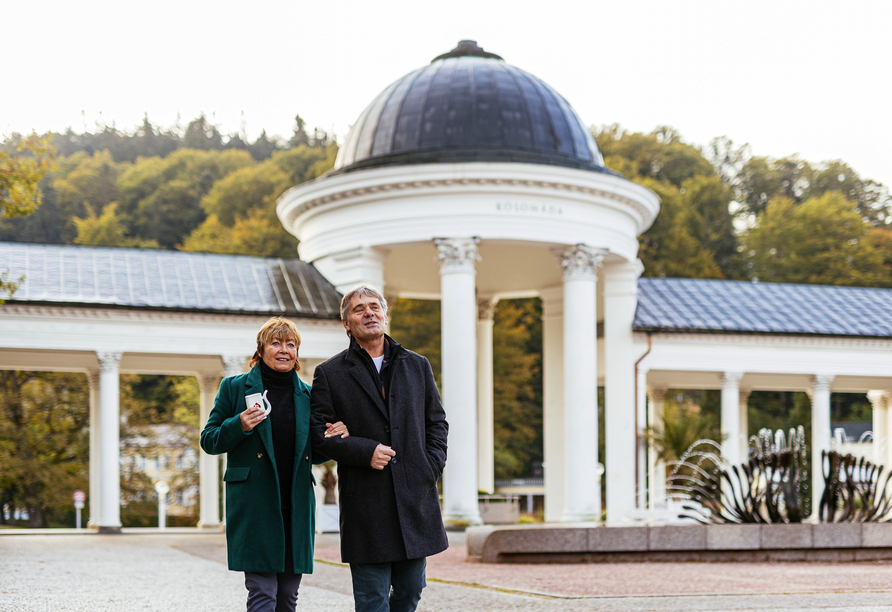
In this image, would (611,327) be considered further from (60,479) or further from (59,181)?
(59,181)

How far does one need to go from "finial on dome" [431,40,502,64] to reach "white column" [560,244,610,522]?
7.75 m

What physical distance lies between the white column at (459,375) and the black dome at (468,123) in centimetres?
268

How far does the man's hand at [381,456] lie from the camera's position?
6152mm

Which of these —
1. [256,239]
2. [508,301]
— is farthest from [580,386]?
[256,239]

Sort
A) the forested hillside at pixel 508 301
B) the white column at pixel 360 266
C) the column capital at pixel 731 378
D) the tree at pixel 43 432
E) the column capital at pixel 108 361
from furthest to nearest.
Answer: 1. the forested hillside at pixel 508 301
2. the tree at pixel 43 432
3. the column capital at pixel 731 378
4. the white column at pixel 360 266
5. the column capital at pixel 108 361

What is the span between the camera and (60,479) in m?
42.0

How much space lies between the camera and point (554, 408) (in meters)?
33.6

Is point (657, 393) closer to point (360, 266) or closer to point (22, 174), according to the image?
point (360, 266)

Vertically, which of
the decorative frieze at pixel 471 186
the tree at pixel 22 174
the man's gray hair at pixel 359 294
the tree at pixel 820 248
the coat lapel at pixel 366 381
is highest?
the tree at pixel 820 248

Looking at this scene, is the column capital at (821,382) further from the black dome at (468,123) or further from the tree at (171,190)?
the tree at (171,190)

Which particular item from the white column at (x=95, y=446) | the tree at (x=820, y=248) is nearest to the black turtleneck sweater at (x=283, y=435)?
the white column at (x=95, y=446)

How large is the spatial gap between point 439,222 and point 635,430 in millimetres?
8239

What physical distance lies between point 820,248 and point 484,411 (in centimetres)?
3103

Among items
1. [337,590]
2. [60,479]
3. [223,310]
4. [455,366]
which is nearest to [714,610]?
[337,590]
